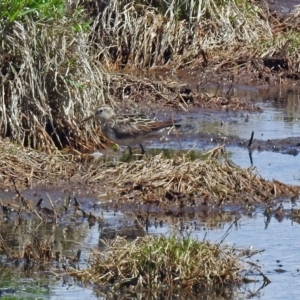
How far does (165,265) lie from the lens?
8.21 metres

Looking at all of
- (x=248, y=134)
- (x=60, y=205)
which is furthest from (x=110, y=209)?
(x=248, y=134)

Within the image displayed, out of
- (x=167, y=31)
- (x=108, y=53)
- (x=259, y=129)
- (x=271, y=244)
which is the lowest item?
(x=259, y=129)

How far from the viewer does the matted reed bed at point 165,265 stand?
8234mm

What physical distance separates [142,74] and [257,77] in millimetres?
1918

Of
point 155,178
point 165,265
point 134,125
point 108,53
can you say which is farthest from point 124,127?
point 108,53

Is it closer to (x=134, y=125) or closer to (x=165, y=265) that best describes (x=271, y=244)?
(x=165, y=265)

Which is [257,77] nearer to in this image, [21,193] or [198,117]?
[198,117]

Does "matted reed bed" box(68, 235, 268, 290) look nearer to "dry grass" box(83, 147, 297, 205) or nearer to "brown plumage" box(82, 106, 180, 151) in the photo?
"dry grass" box(83, 147, 297, 205)

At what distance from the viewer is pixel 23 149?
1182 cm

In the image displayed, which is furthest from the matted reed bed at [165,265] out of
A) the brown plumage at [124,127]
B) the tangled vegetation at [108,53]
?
the brown plumage at [124,127]

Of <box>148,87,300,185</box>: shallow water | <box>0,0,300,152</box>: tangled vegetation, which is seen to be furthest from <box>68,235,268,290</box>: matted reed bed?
<box>0,0,300,152</box>: tangled vegetation

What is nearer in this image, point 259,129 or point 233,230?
point 233,230

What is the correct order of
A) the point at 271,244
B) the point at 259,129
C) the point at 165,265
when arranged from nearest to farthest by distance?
the point at 165,265
the point at 271,244
the point at 259,129

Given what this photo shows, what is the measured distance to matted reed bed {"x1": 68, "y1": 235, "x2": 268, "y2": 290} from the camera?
8.23 metres
